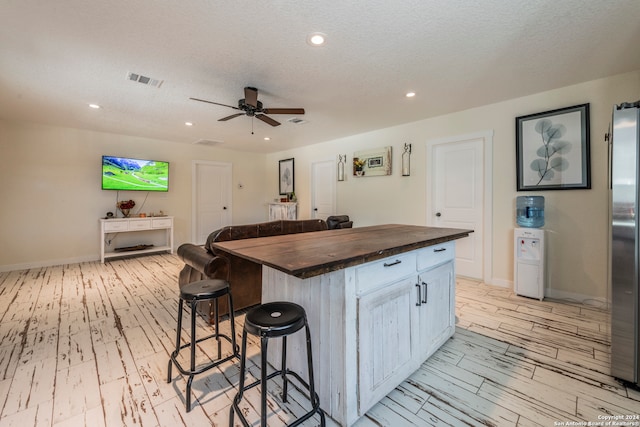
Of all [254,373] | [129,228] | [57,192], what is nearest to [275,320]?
[254,373]

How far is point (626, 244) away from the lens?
1664 millimetres

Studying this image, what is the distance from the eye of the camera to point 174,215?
20.1ft

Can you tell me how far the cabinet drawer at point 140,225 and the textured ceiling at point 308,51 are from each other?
85.9 inches

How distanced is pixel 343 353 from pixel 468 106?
3.75 meters

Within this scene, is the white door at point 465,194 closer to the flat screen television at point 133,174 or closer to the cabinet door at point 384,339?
the cabinet door at point 384,339

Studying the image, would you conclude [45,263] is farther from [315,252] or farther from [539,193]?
[539,193]

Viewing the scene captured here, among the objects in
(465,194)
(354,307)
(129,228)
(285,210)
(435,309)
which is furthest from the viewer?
(285,210)

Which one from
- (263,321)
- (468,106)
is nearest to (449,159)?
(468,106)

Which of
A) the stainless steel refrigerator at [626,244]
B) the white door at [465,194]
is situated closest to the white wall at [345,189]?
the white door at [465,194]

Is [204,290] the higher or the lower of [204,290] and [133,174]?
the lower

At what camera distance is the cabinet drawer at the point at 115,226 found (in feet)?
16.0

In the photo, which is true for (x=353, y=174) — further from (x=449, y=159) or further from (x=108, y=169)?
(x=108, y=169)

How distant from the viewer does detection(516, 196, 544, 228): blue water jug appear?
3.20m

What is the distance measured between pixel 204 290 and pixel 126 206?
186 inches
